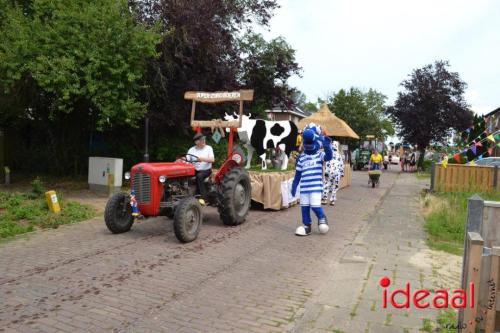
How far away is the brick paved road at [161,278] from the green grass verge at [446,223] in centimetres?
153

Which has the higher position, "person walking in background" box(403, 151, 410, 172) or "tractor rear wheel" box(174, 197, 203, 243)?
"person walking in background" box(403, 151, 410, 172)

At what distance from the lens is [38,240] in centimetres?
732

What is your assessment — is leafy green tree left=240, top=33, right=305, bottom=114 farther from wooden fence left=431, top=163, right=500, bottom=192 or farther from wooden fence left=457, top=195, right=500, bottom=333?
wooden fence left=457, top=195, right=500, bottom=333

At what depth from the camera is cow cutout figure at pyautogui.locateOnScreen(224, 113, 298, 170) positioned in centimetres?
1330

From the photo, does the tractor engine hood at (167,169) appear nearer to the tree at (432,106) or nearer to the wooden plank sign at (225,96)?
the wooden plank sign at (225,96)

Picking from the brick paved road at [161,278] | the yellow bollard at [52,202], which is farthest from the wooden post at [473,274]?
the yellow bollard at [52,202]

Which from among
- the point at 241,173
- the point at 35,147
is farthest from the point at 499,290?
the point at 35,147

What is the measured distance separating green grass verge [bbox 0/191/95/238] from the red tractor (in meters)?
1.74

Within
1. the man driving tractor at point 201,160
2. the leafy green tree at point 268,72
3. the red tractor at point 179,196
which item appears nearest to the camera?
the red tractor at point 179,196

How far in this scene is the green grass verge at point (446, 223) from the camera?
7393 mm

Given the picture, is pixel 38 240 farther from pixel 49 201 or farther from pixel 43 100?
pixel 43 100

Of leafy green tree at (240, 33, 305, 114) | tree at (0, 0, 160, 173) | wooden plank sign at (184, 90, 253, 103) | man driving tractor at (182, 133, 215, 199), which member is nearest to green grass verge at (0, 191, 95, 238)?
tree at (0, 0, 160, 173)

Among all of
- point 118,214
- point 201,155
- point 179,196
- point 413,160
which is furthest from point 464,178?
point 413,160

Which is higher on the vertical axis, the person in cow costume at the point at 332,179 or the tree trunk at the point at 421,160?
the tree trunk at the point at 421,160
